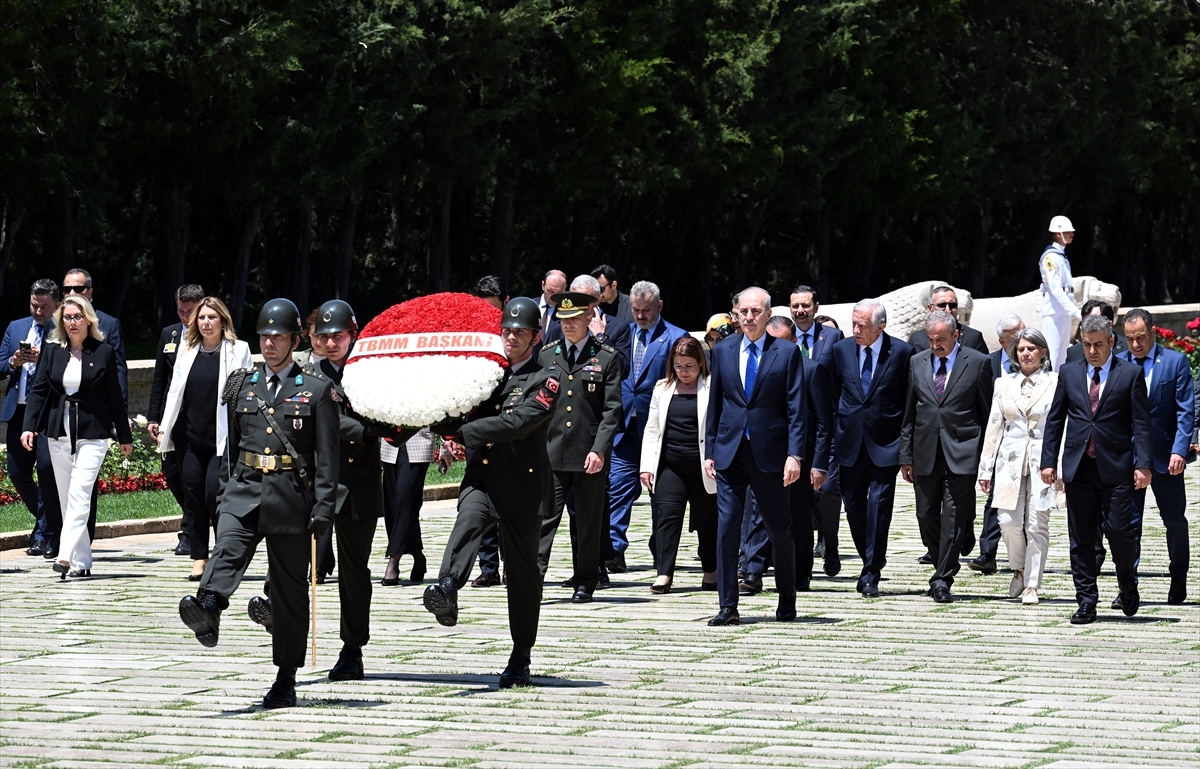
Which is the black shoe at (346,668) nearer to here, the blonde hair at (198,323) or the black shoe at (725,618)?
the black shoe at (725,618)

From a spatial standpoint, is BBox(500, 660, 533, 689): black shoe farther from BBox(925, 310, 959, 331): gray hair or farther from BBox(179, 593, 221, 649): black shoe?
BBox(925, 310, 959, 331): gray hair

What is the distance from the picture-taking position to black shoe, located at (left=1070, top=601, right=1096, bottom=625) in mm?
11805

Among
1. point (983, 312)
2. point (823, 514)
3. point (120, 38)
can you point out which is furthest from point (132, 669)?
point (120, 38)

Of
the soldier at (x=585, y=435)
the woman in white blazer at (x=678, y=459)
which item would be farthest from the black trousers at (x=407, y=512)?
the woman in white blazer at (x=678, y=459)

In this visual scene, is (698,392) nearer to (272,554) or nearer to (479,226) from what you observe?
(272,554)

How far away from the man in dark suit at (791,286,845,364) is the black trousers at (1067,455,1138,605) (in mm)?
2546

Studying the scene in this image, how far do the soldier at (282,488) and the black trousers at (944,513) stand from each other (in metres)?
5.22

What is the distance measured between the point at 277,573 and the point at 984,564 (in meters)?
6.91

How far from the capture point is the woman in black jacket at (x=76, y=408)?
14.1 metres

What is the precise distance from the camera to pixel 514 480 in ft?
31.1

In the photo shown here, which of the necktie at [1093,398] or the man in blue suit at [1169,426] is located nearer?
the necktie at [1093,398]

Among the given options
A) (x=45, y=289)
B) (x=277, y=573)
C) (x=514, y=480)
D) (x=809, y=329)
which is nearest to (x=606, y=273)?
(x=809, y=329)

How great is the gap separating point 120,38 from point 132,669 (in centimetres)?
2397

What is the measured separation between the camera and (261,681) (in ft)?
31.9
